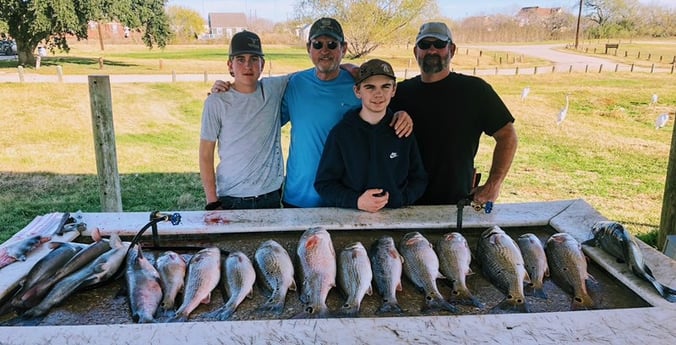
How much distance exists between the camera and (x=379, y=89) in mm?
2727

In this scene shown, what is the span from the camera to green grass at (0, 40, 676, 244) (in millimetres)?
7664

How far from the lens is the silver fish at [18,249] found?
90.0 inches

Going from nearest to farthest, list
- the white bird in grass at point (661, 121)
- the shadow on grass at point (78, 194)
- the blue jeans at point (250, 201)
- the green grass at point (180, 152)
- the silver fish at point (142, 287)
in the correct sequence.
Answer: the silver fish at point (142, 287)
the blue jeans at point (250, 201)
the shadow on grass at point (78, 194)
the green grass at point (180, 152)
the white bird in grass at point (661, 121)

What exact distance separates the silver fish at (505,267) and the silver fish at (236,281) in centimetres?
105

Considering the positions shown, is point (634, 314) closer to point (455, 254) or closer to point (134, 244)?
point (455, 254)

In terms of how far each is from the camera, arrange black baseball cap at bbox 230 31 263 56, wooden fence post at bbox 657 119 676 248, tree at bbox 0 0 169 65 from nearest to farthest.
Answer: black baseball cap at bbox 230 31 263 56 < wooden fence post at bbox 657 119 676 248 < tree at bbox 0 0 169 65

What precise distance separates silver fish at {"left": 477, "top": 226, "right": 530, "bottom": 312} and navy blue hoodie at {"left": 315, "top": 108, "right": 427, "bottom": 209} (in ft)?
2.15

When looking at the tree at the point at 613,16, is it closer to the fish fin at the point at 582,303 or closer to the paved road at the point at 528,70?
the paved road at the point at 528,70

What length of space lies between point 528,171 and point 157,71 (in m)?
20.9

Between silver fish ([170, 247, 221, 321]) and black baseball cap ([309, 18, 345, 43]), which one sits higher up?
black baseball cap ([309, 18, 345, 43])

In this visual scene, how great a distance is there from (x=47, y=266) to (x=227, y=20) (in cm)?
11708

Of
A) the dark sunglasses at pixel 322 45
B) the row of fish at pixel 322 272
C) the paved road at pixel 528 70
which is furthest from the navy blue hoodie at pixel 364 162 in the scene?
the paved road at pixel 528 70

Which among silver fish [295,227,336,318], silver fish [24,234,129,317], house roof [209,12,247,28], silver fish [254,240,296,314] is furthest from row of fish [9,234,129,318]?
house roof [209,12,247,28]

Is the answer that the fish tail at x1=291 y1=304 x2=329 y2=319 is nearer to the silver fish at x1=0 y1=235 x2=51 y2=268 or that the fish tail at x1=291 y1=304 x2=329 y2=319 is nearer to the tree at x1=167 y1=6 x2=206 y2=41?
the silver fish at x1=0 y1=235 x2=51 y2=268
